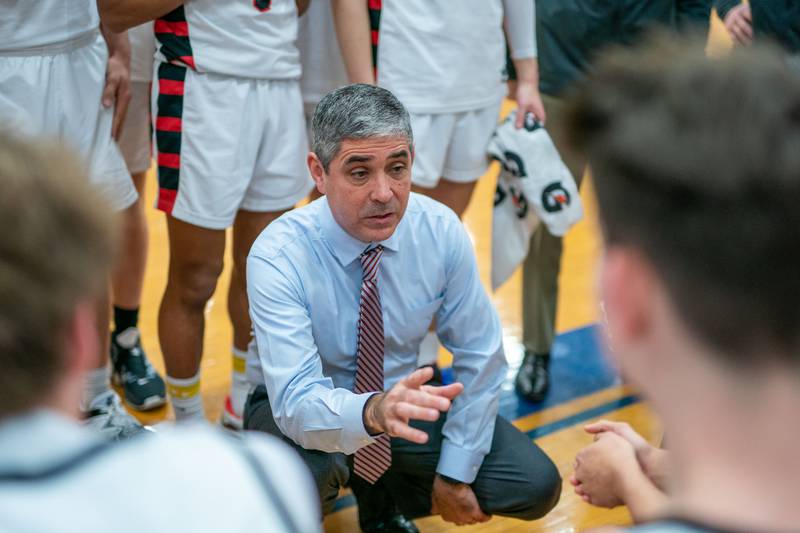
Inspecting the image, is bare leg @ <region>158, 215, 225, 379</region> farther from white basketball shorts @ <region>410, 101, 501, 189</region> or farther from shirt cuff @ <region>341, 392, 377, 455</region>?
shirt cuff @ <region>341, 392, 377, 455</region>

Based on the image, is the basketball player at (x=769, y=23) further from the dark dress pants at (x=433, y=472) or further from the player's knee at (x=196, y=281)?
the player's knee at (x=196, y=281)

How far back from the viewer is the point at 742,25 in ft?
12.2

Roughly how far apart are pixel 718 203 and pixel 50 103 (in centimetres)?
248

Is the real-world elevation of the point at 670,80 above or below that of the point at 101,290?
above

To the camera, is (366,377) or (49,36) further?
(49,36)

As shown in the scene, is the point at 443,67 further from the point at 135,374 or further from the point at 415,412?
the point at 415,412

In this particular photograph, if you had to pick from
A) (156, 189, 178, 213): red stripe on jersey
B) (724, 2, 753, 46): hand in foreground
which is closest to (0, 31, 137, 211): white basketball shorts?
(156, 189, 178, 213): red stripe on jersey

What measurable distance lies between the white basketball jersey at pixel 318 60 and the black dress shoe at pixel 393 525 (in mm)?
1479

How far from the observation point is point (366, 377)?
106 inches

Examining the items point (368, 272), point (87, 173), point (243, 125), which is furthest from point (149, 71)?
point (87, 173)

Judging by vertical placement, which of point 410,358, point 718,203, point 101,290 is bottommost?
point 410,358

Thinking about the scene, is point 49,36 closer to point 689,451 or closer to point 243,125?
point 243,125

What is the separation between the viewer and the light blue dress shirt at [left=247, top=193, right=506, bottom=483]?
2.51 metres

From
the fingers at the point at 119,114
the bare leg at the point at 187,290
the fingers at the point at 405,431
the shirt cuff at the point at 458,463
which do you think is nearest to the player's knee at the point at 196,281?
the bare leg at the point at 187,290
